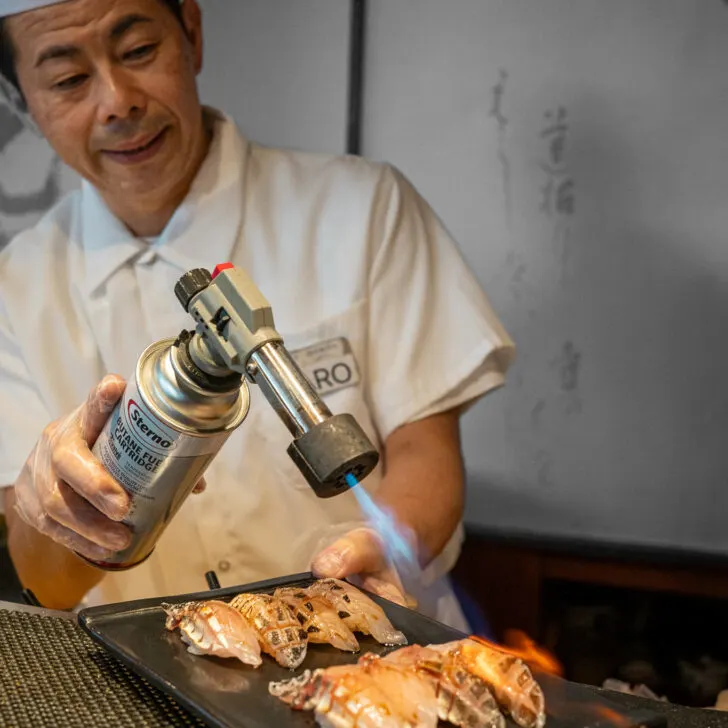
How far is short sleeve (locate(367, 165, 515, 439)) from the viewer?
1.62 meters

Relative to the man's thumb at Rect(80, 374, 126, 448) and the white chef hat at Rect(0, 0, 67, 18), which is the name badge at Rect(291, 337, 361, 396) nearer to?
the man's thumb at Rect(80, 374, 126, 448)

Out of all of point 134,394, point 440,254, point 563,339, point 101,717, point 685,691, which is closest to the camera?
point 101,717

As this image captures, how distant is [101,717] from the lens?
2.60 ft

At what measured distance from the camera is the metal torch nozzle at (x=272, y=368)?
0.73 meters

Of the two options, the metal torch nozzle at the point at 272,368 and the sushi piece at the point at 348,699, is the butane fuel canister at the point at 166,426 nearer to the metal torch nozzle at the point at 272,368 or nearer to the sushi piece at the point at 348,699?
the metal torch nozzle at the point at 272,368

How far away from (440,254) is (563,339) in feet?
2.09

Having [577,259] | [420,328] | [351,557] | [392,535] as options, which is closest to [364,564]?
[351,557]

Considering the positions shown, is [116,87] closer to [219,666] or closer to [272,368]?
[272,368]

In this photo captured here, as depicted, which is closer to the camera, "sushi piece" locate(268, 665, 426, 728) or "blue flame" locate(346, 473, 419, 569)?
"sushi piece" locate(268, 665, 426, 728)

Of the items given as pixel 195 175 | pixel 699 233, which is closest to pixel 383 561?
pixel 195 175

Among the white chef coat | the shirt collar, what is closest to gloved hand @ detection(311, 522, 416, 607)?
the white chef coat

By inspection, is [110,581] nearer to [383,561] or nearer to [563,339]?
[383,561]

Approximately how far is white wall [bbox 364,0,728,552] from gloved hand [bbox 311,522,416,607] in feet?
3.49

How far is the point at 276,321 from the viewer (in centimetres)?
165
